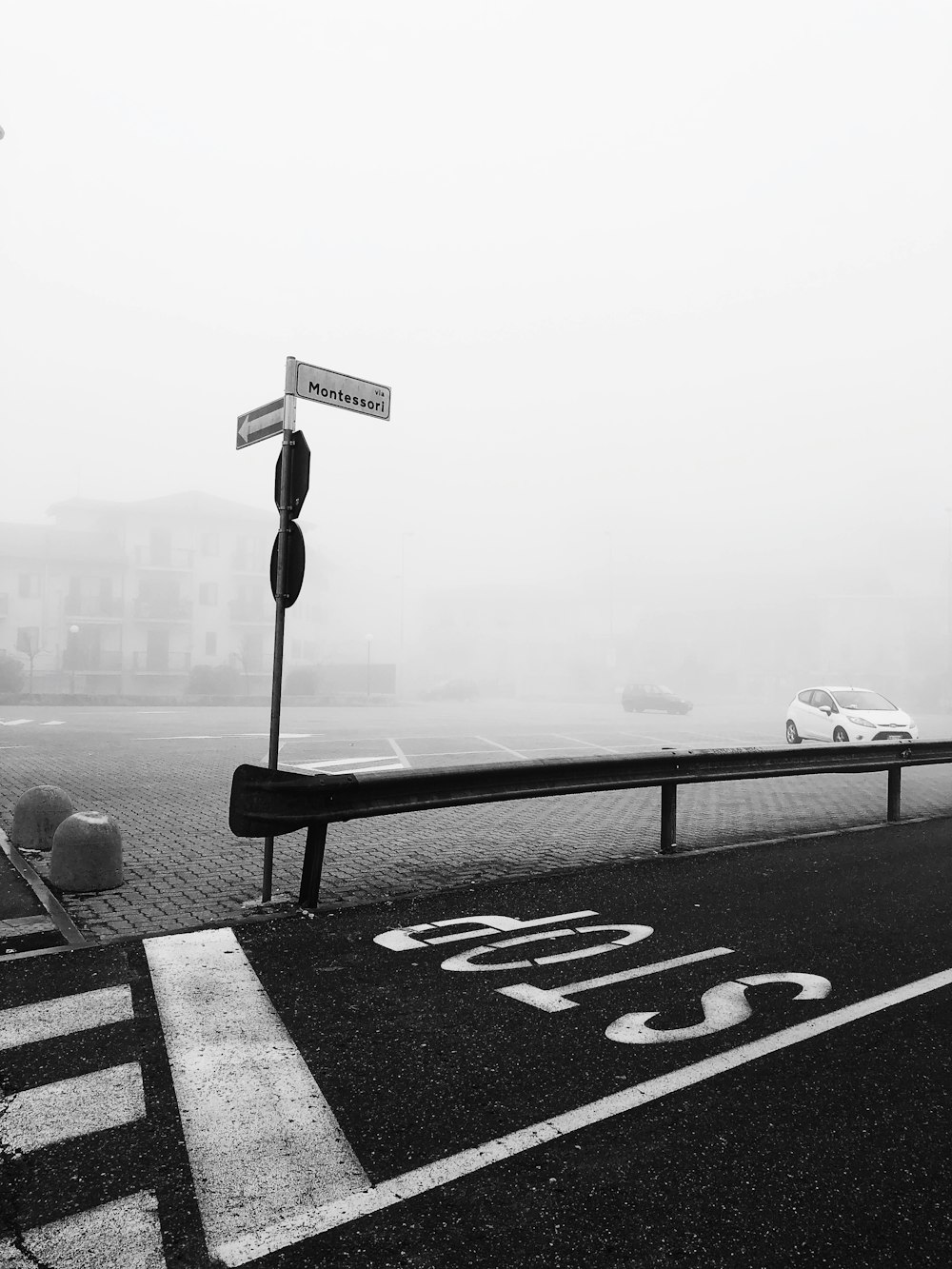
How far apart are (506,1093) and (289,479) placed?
4.03 metres

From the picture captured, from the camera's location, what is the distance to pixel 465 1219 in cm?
270

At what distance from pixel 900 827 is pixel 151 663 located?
61.8 m

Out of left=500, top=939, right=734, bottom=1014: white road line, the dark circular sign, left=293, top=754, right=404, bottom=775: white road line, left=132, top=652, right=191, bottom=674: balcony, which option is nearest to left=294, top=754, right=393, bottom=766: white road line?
left=293, top=754, right=404, bottom=775: white road line

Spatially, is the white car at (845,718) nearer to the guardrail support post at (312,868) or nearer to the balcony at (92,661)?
the guardrail support post at (312,868)

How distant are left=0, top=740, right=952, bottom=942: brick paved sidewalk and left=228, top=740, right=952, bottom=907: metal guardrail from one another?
550mm

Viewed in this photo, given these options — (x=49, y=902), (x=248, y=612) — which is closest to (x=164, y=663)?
(x=248, y=612)

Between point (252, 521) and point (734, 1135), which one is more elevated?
point (252, 521)

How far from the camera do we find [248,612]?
71.8m

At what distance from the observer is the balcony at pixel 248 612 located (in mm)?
71250

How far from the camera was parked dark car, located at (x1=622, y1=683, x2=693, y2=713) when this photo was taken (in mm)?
46375

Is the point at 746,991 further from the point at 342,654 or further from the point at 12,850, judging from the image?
the point at 342,654

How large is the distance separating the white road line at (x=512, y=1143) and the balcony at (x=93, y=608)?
6734 centimetres

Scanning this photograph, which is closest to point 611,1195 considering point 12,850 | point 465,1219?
point 465,1219

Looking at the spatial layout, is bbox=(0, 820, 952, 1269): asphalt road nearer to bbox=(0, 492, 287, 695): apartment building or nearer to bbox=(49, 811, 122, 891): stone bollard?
bbox=(49, 811, 122, 891): stone bollard
